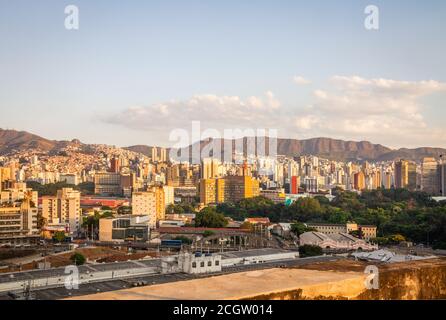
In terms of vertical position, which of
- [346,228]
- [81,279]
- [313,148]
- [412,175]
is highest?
[313,148]

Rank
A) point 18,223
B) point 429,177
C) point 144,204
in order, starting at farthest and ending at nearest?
point 429,177 < point 144,204 < point 18,223

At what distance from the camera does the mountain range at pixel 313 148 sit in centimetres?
6188

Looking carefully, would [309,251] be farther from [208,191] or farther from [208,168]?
[208,168]

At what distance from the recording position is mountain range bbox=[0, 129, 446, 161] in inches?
2436

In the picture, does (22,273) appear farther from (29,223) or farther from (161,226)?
(161,226)

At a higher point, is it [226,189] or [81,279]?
[226,189]

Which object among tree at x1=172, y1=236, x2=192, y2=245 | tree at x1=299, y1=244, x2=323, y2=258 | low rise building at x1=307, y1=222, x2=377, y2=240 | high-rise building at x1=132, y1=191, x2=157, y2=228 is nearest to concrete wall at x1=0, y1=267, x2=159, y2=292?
tree at x1=299, y1=244, x2=323, y2=258

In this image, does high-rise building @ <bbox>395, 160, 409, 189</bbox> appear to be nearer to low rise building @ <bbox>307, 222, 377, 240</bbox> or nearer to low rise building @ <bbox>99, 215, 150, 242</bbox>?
low rise building @ <bbox>307, 222, 377, 240</bbox>

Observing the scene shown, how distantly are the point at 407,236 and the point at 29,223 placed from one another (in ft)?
43.7

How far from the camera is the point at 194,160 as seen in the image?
41.5 m

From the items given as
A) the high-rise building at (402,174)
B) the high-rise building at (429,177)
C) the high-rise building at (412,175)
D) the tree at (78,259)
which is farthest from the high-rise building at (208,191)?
the tree at (78,259)

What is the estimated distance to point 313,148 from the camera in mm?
77438

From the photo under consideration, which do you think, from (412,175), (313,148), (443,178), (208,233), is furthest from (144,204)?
(313,148)

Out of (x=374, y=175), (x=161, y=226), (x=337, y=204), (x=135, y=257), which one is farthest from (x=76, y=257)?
(x=374, y=175)
